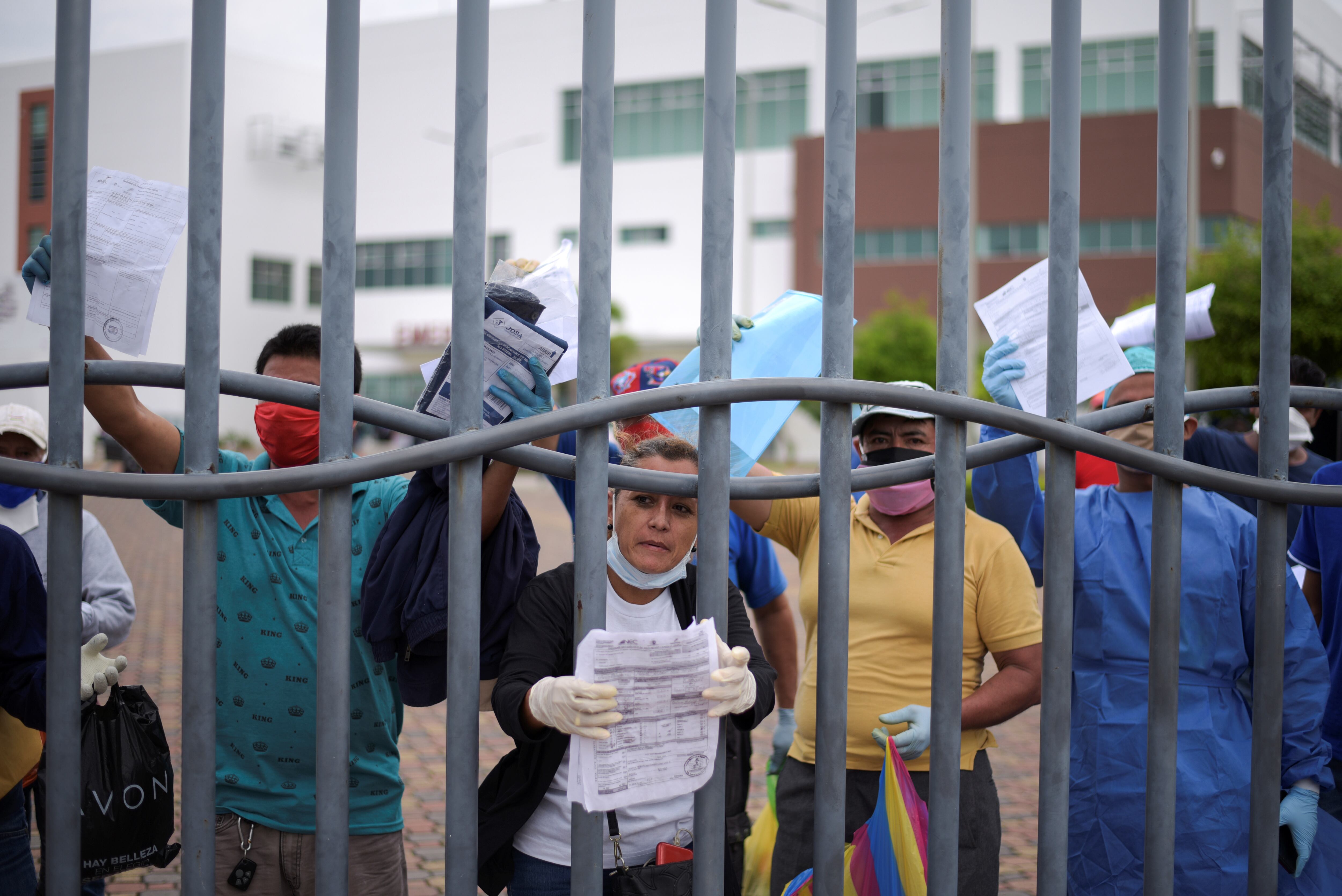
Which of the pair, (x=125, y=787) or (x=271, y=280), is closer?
(x=125, y=787)

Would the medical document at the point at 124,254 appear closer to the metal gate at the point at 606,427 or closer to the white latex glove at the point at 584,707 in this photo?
the metal gate at the point at 606,427

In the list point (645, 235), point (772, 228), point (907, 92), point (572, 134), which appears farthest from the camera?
point (572, 134)

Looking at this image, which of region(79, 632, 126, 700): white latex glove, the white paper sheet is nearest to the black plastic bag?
region(79, 632, 126, 700): white latex glove

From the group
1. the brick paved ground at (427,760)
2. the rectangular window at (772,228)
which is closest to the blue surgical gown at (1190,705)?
the brick paved ground at (427,760)

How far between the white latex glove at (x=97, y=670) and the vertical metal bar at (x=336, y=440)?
719 mm

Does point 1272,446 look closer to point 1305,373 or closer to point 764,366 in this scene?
point 764,366

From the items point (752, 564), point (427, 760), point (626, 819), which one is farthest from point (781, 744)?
point (427, 760)

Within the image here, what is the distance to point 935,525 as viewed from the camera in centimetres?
179

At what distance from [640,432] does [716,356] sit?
841mm

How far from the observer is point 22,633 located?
219cm

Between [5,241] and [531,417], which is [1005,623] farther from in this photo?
[5,241]

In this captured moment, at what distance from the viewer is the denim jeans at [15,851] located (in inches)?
95.7

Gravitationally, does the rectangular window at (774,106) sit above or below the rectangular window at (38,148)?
above

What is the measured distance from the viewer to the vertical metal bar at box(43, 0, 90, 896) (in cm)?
169
